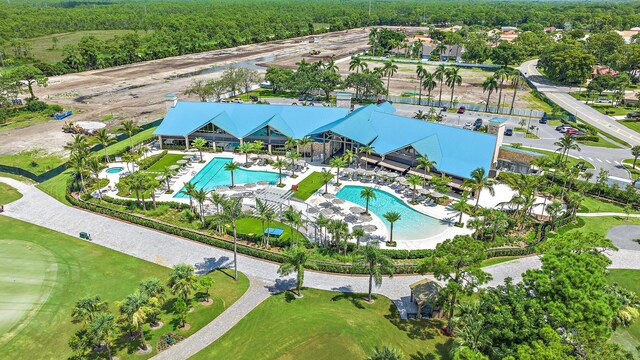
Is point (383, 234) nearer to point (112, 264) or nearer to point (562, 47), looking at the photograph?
point (112, 264)

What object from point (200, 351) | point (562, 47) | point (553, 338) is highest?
point (562, 47)

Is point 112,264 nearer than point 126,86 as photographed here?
Yes

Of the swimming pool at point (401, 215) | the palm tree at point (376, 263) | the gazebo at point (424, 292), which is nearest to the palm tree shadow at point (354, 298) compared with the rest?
the palm tree at point (376, 263)

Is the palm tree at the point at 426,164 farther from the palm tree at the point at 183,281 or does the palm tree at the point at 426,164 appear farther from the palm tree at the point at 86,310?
the palm tree at the point at 86,310

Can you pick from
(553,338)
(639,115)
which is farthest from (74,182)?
(639,115)

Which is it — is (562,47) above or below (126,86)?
above

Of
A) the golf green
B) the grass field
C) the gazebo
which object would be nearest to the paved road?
the gazebo
